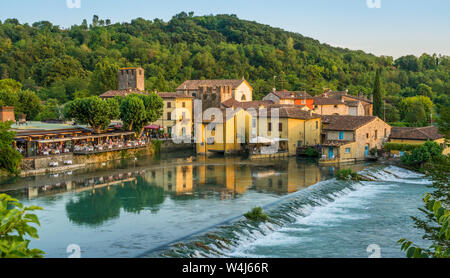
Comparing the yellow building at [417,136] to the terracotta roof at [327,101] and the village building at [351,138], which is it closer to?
the village building at [351,138]

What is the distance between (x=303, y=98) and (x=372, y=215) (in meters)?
31.6

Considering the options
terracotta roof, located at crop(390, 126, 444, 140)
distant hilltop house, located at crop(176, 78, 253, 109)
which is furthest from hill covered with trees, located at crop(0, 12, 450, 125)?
terracotta roof, located at crop(390, 126, 444, 140)

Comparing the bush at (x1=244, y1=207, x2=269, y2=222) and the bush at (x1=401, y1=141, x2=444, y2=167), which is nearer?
the bush at (x1=244, y1=207, x2=269, y2=222)

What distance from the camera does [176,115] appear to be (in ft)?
170

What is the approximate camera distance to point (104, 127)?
1665 inches

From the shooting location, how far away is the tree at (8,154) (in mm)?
29328

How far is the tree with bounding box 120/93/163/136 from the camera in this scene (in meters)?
43.2


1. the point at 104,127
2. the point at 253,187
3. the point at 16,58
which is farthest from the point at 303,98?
the point at 16,58

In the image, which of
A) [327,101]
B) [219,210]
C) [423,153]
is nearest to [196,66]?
[327,101]

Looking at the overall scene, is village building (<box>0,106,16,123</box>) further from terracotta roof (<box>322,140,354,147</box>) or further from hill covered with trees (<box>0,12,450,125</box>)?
terracotta roof (<box>322,140,354,147</box>)

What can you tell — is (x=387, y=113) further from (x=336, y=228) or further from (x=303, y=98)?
(x=336, y=228)

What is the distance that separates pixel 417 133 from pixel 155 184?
73.1ft

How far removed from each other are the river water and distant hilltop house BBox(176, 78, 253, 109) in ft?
52.7

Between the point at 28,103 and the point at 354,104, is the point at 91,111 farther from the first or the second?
the point at 354,104
